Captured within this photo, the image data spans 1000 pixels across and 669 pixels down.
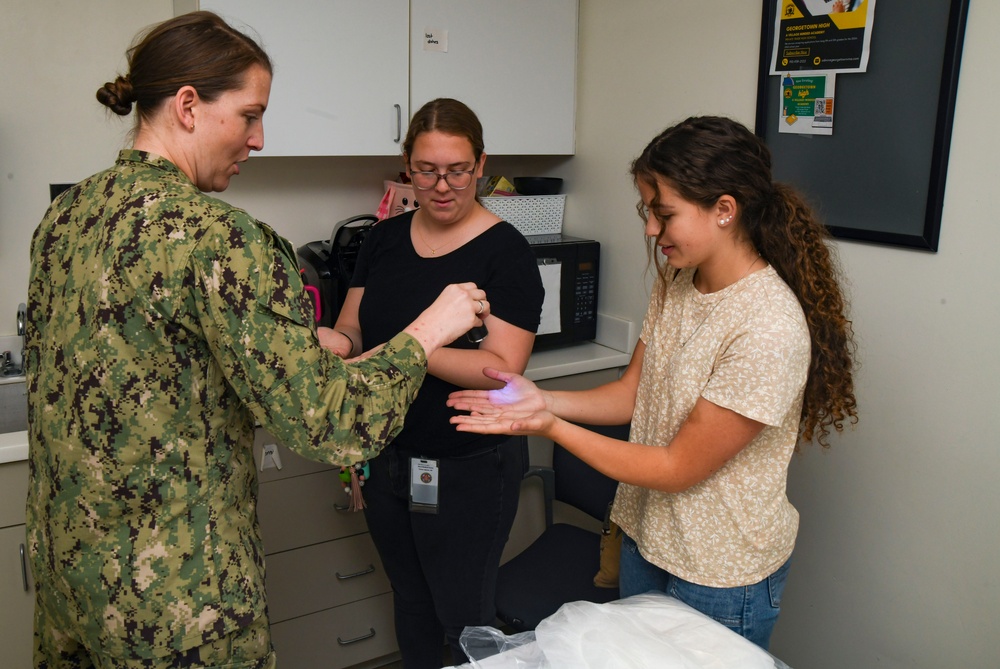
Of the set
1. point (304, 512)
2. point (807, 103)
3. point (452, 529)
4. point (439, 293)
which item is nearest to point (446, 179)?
point (439, 293)

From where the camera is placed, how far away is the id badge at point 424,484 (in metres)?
1.77

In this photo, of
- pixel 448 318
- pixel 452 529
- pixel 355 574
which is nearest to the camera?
pixel 448 318

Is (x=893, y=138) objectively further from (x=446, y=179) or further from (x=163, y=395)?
(x=163, y=395)

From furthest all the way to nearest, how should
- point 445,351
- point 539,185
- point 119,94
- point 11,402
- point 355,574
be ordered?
point 539,185, point 355,574, point 11,402, point 445,351, point 119,94

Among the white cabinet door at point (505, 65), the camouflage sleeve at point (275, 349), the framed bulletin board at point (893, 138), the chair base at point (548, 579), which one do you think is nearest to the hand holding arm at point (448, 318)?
the camouflage sleeve at point (275, 349)

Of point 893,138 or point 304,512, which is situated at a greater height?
point 893,138

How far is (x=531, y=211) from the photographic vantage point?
109 inches

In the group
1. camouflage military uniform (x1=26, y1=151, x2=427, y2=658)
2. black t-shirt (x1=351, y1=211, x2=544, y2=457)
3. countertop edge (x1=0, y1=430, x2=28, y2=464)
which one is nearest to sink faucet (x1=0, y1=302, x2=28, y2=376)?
countertop edge (x1=0, y1=430, x2=28, y2=464)

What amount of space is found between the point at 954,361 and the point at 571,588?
3.30ft

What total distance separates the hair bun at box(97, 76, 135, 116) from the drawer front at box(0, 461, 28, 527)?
1.10 metres

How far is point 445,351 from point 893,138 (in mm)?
1072

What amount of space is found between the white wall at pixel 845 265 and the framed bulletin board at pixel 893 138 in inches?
1.4

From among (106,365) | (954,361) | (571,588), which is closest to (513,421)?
(106,365)

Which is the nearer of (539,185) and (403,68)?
(403,68)
